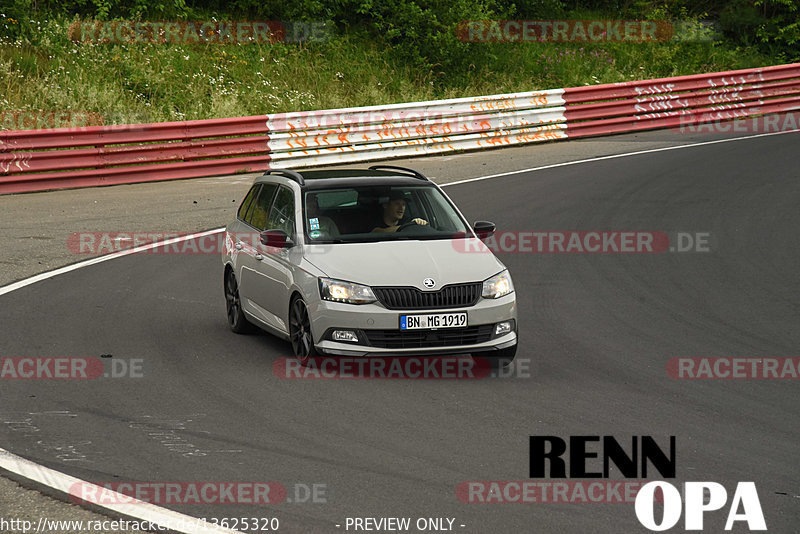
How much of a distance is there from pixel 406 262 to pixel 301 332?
42.3 inches

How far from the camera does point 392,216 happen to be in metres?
10.8

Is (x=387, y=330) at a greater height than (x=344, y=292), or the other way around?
(x=344, y=292)

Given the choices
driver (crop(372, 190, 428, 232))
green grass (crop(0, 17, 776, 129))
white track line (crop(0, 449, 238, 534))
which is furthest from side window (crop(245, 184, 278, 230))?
green grass (crop(0, 17, 776, 129))

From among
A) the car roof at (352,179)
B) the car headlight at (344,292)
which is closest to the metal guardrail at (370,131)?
the car roof at (352,179)

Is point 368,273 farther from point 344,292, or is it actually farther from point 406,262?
point 406,262

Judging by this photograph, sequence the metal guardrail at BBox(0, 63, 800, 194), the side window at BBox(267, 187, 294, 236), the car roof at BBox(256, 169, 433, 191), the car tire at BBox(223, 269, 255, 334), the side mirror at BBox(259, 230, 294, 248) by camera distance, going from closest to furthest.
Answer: the side mirror at BBox(259, 230, 294, 248) → the side window at BBox(267, 187, 294, 236) → the car roof at BBox(256, 169, 433, 191) → the car tire at BBox(223, 269, 255, 334) → the metal guardrail at BBox(0, 63, 800, 194)

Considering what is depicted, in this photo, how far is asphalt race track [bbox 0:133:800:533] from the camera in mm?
6965

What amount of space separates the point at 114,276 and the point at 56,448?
681 centimetres

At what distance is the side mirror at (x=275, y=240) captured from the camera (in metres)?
10.5

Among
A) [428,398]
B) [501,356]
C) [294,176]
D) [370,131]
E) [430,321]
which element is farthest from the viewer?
[370,131]

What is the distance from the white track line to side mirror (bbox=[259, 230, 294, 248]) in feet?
11.4

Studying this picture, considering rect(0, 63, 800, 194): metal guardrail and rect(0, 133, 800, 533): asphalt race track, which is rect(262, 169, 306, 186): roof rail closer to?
rect(0, 133, 800, 533): asphalt race track

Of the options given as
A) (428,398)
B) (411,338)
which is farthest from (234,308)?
(428,398)

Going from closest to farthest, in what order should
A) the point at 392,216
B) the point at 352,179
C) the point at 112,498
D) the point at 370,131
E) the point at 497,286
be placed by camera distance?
1. the point at 112,498
2. the point at 497,286
3. the point at 392,216
4. the point at 352,179
5. the point at 370,131
